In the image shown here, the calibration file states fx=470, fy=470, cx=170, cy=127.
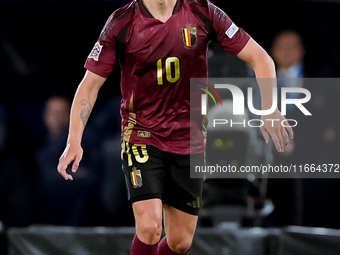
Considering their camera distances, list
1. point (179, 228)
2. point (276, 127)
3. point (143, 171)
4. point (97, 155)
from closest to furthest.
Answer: point (143, 171)
point (276, 127)
point (179, 228)
point (97, 155)

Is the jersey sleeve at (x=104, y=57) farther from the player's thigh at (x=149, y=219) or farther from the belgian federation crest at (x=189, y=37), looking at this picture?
the player's thigh at (x=149, y=219)

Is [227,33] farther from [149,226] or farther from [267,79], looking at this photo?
[149,226]

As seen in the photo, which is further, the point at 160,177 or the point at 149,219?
the point at 160,177

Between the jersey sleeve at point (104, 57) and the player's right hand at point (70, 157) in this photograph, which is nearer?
the player's right hand at point (70, 157)

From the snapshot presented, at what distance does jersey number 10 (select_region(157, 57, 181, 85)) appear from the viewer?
2.78 m

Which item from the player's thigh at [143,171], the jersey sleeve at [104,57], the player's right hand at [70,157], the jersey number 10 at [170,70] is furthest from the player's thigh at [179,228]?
the jersey sleeve at [104,57]

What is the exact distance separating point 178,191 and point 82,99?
2.69 ft

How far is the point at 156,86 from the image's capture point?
2.81 m

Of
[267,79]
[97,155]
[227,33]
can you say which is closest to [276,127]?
[267,79]

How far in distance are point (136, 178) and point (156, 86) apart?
56cm

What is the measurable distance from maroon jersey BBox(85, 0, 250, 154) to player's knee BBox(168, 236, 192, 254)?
22.6 inches

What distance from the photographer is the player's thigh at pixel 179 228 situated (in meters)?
2.98

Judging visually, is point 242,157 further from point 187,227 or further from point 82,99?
point 82,99

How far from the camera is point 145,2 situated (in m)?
2.82
